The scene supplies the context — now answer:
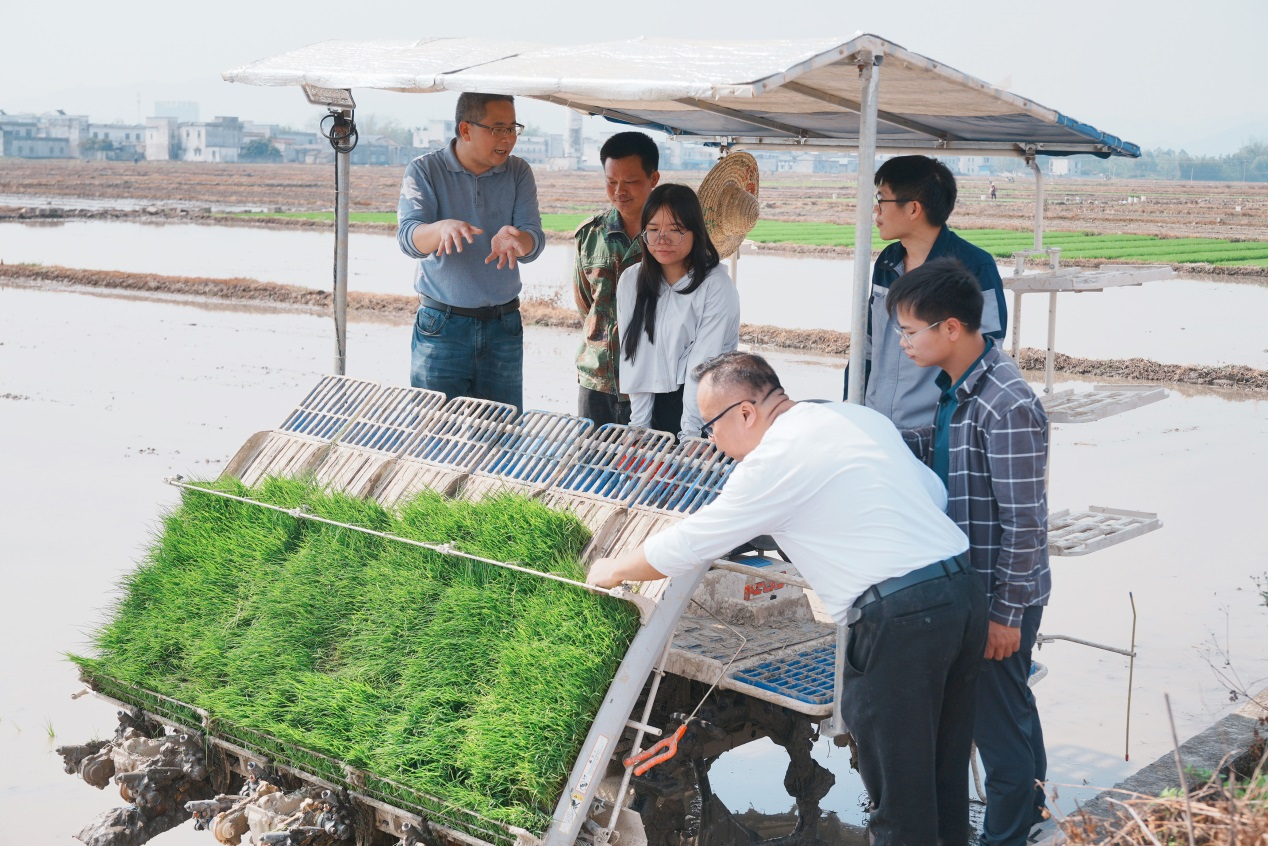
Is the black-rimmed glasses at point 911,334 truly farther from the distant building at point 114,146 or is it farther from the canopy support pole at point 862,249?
the distant building at point 114,146

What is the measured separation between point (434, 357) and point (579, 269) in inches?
27.1

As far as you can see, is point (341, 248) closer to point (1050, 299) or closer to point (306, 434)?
point (306, 434)

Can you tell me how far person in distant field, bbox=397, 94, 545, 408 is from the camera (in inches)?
203

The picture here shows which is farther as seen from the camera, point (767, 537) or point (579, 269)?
point (579, 269)

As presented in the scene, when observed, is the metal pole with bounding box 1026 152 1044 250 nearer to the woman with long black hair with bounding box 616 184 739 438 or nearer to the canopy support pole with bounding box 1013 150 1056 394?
the canopy support pole with bounding box 1013 150 1056 394

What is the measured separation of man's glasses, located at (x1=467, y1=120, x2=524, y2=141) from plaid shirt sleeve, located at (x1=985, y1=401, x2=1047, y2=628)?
2.43m

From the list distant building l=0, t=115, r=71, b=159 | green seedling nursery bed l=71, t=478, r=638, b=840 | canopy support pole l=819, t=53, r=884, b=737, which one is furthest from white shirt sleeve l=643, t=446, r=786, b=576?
distant building l=0, t=115, r=71, b=159

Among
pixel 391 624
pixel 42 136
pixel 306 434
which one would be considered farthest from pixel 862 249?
pixel 42 136

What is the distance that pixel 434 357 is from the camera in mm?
5379

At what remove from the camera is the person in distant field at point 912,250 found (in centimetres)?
408

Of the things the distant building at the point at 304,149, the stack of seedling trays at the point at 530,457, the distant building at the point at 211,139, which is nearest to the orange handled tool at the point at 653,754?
the stack of seedling trays at the point at 530,457

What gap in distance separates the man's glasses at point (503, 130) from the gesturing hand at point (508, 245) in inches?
16.2

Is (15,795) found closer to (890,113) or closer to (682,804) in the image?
(682,804)

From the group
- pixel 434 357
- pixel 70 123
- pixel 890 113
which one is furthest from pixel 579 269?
pixel 70 123
